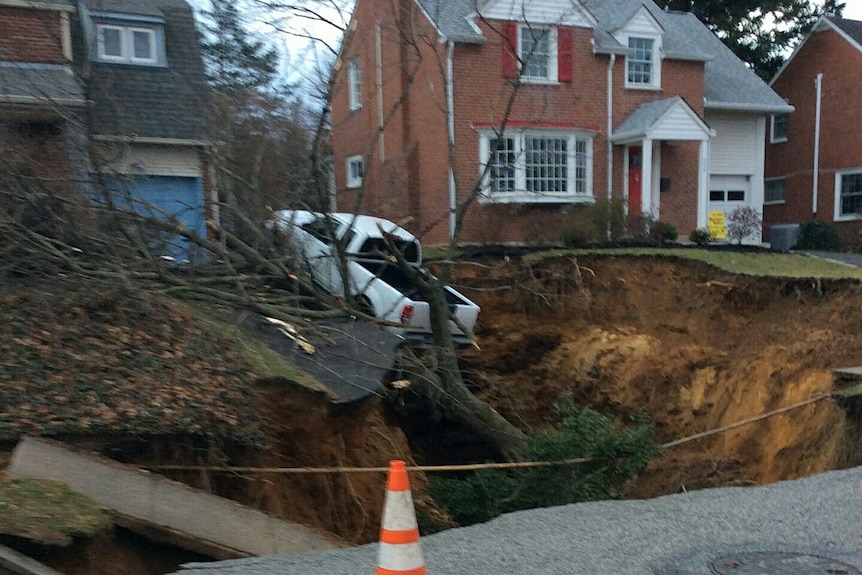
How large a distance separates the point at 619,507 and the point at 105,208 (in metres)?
6.40

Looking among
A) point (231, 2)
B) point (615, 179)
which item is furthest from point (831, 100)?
point (231, 2)

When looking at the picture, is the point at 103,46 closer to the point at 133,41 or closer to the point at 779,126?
the point at 133,41

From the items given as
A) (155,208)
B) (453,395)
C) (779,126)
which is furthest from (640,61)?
(155,208)

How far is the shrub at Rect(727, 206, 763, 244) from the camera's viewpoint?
1902 centimetres

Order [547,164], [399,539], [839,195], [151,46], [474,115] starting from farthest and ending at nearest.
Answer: [839,195], [547,164], [474,115], [151,46], [399,539]

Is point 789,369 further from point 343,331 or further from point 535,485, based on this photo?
point 343,331

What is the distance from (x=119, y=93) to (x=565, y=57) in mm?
10899

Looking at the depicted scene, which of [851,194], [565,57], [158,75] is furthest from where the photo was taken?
[851,194]

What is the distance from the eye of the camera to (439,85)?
58.8 feet

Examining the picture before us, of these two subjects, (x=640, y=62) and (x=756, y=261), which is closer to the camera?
(x=756, y=261)

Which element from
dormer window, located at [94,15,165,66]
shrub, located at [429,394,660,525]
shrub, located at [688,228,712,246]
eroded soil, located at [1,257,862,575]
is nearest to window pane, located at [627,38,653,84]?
shrub, located at [688,228,712,246]

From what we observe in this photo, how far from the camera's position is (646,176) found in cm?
1855

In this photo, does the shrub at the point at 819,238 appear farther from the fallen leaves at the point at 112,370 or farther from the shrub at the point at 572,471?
the fallen leaves at the point at 112,370

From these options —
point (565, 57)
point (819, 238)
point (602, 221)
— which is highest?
point (565, 57)
